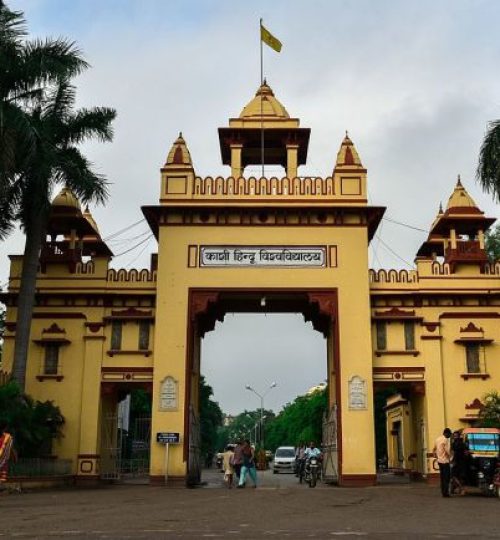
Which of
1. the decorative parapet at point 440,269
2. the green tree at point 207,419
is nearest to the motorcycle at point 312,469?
the decorative parapet at point 440,269

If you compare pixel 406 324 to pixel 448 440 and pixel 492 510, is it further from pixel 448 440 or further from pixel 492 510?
pixel 492 510

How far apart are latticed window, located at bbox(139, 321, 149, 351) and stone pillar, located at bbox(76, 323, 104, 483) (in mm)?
1318

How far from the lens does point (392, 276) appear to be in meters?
25.1

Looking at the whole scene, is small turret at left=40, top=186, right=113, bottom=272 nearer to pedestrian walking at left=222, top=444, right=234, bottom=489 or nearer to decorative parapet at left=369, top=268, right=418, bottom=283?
pedestrian walking at left=222, top=444, right=234, bottom=489

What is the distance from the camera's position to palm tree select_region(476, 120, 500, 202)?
22.1 meters

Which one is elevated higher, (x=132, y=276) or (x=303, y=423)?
(x=132, y=276)

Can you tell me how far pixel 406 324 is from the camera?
81.2 ft

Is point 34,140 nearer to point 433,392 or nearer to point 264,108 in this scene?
point 264,108

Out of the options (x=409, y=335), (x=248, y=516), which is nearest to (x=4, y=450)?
(x=248, y=516)

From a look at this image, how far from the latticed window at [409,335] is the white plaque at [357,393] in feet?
7.99

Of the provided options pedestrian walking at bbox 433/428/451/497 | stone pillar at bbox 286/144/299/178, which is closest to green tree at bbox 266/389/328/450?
stone pillar at bbox 286/144/299/178

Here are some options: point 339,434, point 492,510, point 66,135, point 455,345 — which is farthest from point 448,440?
point 66,135

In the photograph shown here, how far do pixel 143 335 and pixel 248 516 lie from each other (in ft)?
43.9

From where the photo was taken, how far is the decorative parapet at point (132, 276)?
25156 mm
